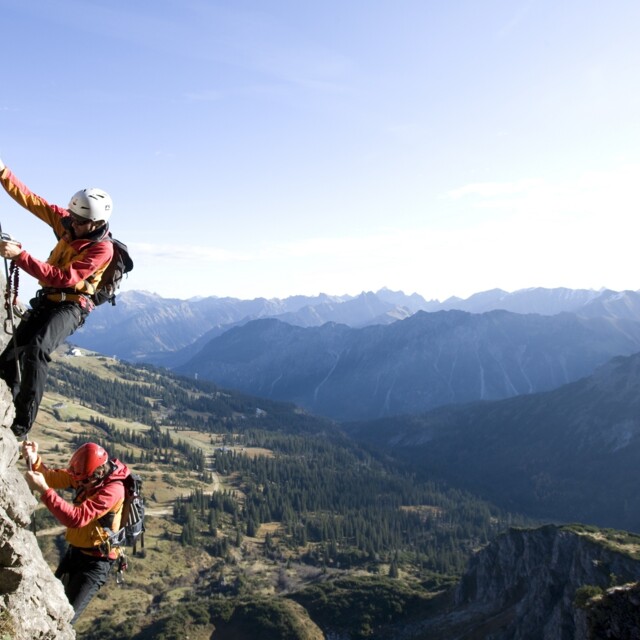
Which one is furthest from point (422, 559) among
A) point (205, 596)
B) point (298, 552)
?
point (205, 596)

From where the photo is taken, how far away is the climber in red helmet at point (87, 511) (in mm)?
9750

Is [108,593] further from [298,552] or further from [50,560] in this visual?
[298,552]

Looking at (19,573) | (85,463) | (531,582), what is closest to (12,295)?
(85,463)

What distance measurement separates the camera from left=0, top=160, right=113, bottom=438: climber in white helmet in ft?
34.5

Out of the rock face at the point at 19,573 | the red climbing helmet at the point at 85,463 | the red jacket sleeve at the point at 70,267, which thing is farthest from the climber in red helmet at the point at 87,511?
the red jacket sleeve at the point at 70,267

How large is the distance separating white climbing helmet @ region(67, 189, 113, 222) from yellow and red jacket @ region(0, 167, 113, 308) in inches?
14.5

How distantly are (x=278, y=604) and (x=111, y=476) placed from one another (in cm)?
9113

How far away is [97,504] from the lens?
9875 mm

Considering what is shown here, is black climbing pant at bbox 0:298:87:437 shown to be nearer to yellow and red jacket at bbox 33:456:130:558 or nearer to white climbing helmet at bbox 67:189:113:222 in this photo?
yellow and red jacket at bbox 33:456:130:558

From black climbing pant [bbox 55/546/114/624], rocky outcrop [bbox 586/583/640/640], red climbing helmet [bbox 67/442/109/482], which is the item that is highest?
red climbing helmet [bbox 67/442/109/482]

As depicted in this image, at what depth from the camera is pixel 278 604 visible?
8925cm

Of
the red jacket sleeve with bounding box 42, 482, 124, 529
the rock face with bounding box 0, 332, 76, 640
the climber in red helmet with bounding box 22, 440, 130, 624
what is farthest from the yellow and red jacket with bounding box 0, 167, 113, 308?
the red jacket sleeve with bounding box 42, 482, 124, 529

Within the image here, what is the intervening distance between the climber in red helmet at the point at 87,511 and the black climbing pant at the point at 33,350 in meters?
1.08

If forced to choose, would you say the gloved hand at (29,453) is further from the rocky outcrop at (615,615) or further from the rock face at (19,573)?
the rocky outcrop at (615,615)
